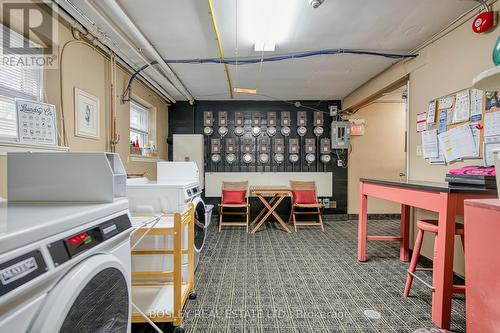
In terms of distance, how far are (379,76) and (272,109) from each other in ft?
6.66

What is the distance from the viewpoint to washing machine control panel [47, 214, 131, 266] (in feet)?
2.08

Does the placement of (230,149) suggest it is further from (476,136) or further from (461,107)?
(476,136)

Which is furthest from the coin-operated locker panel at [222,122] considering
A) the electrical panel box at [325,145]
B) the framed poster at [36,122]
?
the framed poster at [36,122]

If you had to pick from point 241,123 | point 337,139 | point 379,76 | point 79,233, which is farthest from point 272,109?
point 79,233

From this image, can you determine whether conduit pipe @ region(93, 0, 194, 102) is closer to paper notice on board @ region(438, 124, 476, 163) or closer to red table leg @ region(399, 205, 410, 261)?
paper notice on board @ region(438, 124, 476, 163)

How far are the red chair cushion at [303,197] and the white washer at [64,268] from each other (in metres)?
3.51

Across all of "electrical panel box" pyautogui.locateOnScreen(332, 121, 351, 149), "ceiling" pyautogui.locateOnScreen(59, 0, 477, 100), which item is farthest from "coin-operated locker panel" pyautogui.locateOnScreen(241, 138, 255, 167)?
"electrical panel box" pyautogui.locateOnScreen(332, 121, 351, 149)

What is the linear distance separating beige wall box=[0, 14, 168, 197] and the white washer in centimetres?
133

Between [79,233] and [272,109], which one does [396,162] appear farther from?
[79,233]

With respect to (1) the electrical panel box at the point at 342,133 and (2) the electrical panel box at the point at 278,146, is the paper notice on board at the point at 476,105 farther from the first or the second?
(2) the electrical panel box at the point at 278,146

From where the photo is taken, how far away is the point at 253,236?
3.64 meters

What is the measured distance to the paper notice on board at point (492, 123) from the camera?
1.80 meters

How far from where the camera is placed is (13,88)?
169 centimetres
